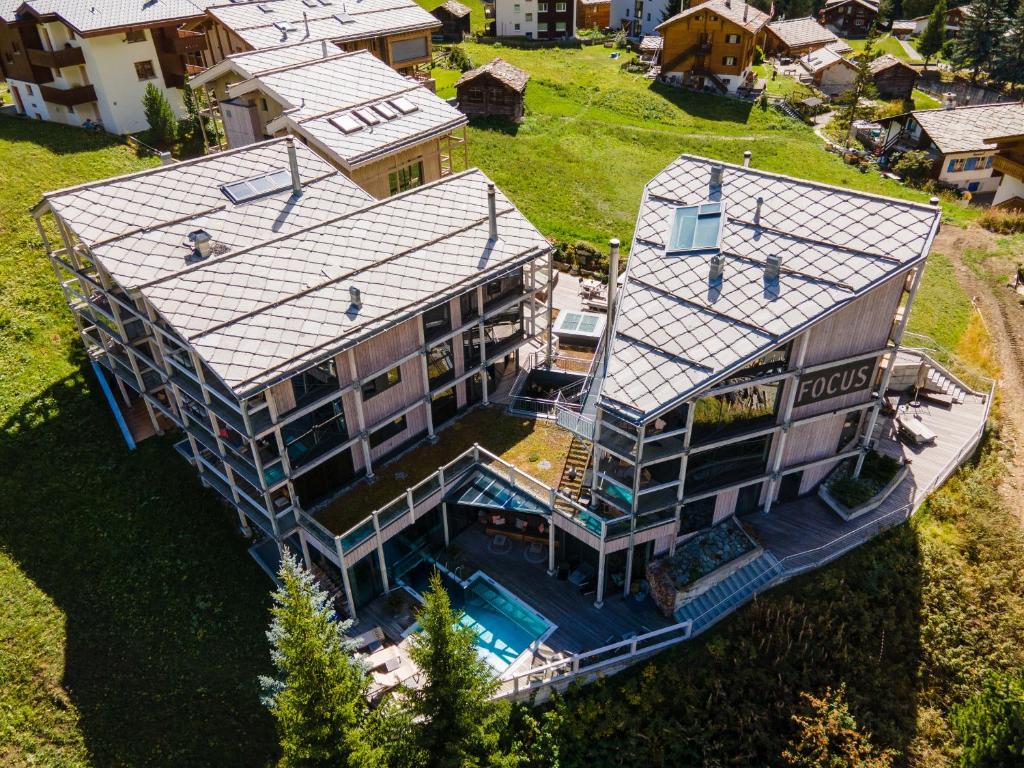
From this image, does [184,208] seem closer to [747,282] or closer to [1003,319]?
[747,282]

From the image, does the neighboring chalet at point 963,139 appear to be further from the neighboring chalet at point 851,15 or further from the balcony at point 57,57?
the balcony at point 57,57

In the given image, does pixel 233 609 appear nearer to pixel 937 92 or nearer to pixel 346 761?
pixel 346 761

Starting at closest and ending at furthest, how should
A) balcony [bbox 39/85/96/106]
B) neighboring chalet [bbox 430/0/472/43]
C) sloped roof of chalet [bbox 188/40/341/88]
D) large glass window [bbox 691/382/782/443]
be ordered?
1. large glass window [bbox 691/382/782/443]
2. sloped roof of chalet [bbox 188/40/341/88]
3. balcony [bbox 39/85/96/106]
4. neighboring chalet [bbox 430/0/472/43]

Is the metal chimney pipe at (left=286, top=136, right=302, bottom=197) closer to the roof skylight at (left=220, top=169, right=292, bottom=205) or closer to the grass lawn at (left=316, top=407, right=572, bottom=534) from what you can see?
the roof skylight at (left=220, top=169, right=292, bottom=205)

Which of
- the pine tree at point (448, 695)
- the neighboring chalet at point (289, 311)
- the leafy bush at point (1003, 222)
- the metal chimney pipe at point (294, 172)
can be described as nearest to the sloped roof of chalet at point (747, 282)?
the neighboring chalet at point (289, 311)

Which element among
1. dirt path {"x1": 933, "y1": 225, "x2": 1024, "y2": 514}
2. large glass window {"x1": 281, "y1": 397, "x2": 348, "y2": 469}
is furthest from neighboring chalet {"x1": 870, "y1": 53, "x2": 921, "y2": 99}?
large glass window {"x1": 281, "y1": 397, "x2": 348, "y2": 469}

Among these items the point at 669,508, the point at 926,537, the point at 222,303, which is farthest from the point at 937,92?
the point at 222,303
